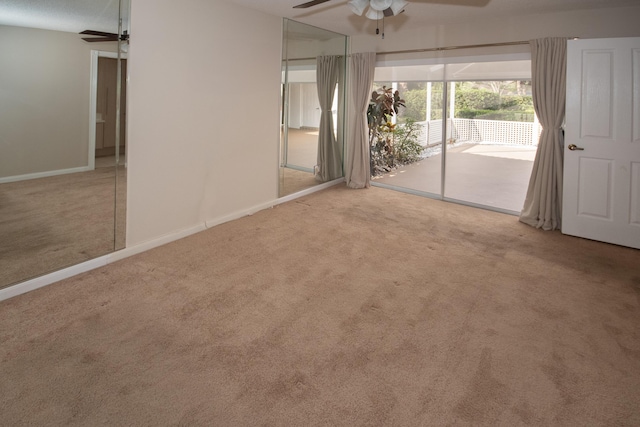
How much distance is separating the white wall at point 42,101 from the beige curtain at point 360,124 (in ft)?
12.6

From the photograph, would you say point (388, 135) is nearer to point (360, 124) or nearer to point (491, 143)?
point (360, 124)

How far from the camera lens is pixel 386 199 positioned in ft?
18.7

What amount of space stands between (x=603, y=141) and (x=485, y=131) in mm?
1507

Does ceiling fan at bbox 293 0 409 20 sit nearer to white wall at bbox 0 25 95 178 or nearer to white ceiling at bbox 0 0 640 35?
white ceiling at bbox 0 0 640 35

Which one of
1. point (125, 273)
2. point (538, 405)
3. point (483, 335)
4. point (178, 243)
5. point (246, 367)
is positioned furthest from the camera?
point (178, 243)

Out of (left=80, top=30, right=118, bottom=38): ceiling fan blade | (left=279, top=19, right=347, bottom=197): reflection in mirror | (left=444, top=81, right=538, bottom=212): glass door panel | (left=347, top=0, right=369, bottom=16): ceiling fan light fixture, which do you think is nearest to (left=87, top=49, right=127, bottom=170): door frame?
(left=80, top=30, right=118, bottom=38): ceiling fan blade

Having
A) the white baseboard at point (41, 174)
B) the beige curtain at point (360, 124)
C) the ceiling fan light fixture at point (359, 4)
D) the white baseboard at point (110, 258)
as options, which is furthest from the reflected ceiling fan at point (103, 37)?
the beige curtain at point (360, 124)

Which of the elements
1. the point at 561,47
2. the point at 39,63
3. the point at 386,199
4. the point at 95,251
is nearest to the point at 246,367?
the point at 95,251

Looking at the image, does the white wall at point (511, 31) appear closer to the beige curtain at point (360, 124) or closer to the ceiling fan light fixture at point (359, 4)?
the beige curtain at point (360, 124)

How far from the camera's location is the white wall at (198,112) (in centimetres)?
356

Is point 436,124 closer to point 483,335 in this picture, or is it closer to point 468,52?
point 468,52

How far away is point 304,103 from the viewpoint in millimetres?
5469

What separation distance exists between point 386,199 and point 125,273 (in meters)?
3.47

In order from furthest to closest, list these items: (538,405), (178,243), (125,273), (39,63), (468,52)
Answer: (468,52)
(178,243)
(125,273)
(39,63)
(538,405)
